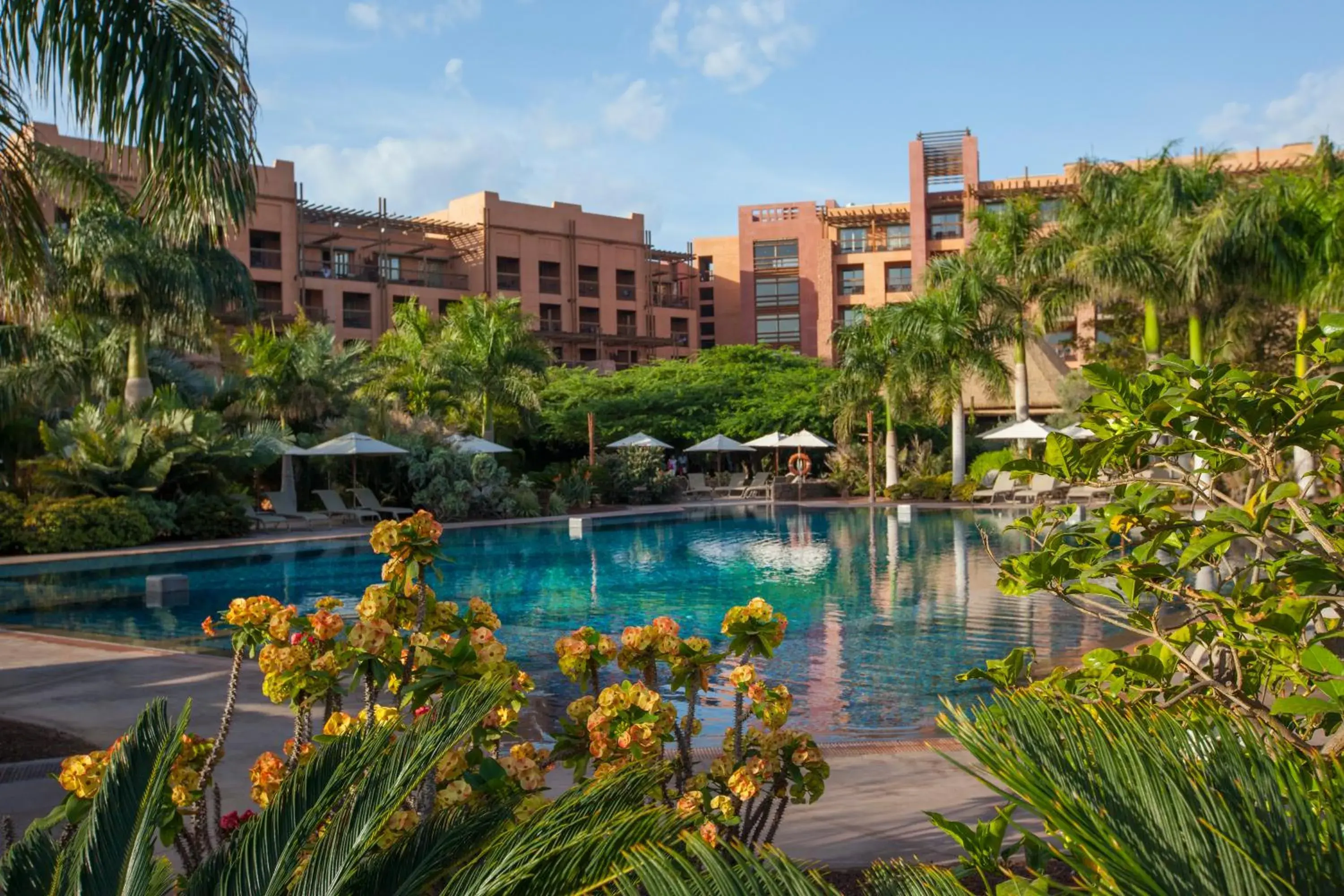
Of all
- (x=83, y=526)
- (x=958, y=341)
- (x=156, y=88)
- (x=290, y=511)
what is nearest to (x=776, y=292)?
(x=958, y=341)

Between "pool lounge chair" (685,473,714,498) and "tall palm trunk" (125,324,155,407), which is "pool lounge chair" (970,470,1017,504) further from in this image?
"tall palm trunk" (125,324,155,407)

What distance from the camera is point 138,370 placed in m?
23.5

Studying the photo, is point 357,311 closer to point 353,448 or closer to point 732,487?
point 732,487

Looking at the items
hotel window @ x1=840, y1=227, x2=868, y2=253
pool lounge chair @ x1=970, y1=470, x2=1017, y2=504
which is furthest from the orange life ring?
hotel window @ x1=840, y1=227, x2=868, y2=253

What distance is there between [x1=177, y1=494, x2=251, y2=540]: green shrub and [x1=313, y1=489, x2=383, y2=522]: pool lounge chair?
3078 mm

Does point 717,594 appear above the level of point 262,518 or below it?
below

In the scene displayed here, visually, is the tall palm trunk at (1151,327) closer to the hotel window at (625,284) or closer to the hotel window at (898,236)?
the hotel window at (898,236)

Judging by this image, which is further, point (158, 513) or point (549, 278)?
point (549, 278)

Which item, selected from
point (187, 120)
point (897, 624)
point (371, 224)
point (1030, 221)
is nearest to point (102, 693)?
point (187, 120)

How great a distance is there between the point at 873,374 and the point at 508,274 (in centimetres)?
2981

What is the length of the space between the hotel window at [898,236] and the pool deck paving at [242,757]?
56.3m

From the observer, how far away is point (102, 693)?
316 inches

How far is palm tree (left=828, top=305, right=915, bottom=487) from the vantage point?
105 feet

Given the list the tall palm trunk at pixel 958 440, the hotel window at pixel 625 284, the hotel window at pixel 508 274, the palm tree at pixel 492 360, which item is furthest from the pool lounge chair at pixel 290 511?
the hotel window at pixel 625 284
